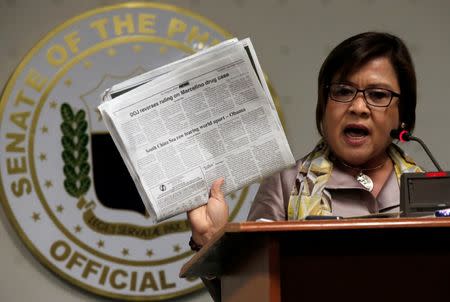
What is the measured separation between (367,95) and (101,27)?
132 cm

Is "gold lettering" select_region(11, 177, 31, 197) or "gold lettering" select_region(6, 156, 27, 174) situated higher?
"gold lettering" select_region(6, 156, 27, 174)

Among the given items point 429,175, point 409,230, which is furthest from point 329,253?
point 429,175

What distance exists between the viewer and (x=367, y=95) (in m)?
1.91

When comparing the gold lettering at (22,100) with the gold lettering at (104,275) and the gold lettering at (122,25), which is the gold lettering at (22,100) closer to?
the gold lettering at (122,25)

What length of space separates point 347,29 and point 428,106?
17.3 inches

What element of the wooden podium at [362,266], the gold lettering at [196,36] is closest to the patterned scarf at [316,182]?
the wooden podium at [362,266]

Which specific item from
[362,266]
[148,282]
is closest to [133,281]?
[148,282]

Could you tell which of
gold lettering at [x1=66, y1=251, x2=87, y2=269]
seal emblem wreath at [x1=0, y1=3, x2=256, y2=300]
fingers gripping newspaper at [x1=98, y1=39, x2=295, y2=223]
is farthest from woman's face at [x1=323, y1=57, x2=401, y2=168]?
gold lettering at [x1=66, y1=251, x2=87, y2=269]

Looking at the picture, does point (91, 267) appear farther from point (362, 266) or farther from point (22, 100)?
point (362, 266)

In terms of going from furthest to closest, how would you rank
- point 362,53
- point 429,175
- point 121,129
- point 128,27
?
point 128,27, point 362,53, point 121,129, point 429,175

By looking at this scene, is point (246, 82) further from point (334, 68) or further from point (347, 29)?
point (347, 29)

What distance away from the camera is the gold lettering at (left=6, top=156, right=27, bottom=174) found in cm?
280

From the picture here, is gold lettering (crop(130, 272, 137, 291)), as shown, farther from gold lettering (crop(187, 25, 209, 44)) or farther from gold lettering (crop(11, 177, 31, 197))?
gold lettering (crop(187, 25, 209, 44))

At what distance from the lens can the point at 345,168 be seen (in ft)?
6.39
